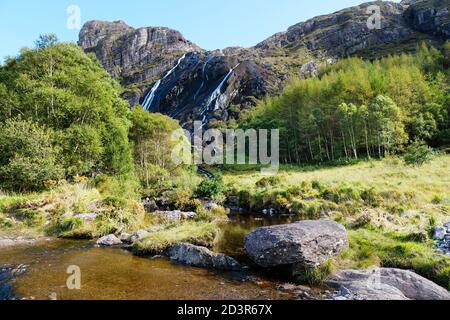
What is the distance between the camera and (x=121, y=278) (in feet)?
34.0

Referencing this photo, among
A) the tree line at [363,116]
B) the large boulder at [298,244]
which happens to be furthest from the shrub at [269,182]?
the tree line at [363,116]

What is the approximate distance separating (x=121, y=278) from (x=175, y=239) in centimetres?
368

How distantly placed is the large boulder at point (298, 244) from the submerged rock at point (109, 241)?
6333 mm

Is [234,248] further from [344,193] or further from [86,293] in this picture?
[344,193]

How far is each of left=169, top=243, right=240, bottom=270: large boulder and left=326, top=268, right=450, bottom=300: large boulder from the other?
3.34 m

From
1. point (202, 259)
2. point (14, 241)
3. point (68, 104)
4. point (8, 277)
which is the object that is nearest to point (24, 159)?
point (68, 104)

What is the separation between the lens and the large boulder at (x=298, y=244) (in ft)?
34.4

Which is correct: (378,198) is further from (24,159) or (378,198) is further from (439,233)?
(24,159)

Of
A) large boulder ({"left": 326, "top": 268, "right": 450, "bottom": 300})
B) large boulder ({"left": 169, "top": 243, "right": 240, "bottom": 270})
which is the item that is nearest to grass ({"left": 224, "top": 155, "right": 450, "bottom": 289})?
large boulder ({"left": 326, "top": 268, "right": 450, "bottom": 300})

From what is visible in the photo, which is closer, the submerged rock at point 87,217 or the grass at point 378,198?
the grass at point 378,198

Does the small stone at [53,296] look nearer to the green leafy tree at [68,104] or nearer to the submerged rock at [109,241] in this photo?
the submerged rock at [109,241]

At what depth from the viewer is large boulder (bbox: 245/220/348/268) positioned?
10477 mm
